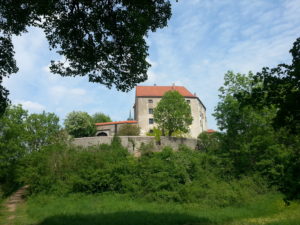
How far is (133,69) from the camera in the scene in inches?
350

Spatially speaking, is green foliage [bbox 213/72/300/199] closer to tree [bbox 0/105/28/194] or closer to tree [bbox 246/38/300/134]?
tree [bbox 246/38/300/134]

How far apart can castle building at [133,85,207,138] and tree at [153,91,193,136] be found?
9828 millimetres

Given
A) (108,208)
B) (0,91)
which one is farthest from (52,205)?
(0,91)

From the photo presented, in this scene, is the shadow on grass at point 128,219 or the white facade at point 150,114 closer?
the shadow on grass at point 128,219

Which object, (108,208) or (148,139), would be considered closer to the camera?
(108,208)

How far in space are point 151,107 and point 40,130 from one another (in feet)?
84.2

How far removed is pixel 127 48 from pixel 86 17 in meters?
1.63

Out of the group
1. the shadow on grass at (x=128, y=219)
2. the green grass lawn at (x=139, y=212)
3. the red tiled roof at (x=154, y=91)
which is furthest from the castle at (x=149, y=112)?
the shadow on grass at (x=128, y=219)

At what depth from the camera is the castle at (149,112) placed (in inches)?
1964

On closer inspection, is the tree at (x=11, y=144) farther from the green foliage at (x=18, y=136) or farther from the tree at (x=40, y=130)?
the tree at (x=40, y=130)

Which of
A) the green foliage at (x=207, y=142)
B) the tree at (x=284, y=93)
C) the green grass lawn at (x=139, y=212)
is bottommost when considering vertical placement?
the green grass lawn at (x=139, y=212)

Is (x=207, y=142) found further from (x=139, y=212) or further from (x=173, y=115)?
(x=139, y=212)

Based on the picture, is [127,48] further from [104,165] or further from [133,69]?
[104,165]

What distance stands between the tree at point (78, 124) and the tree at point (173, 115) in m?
13.0
